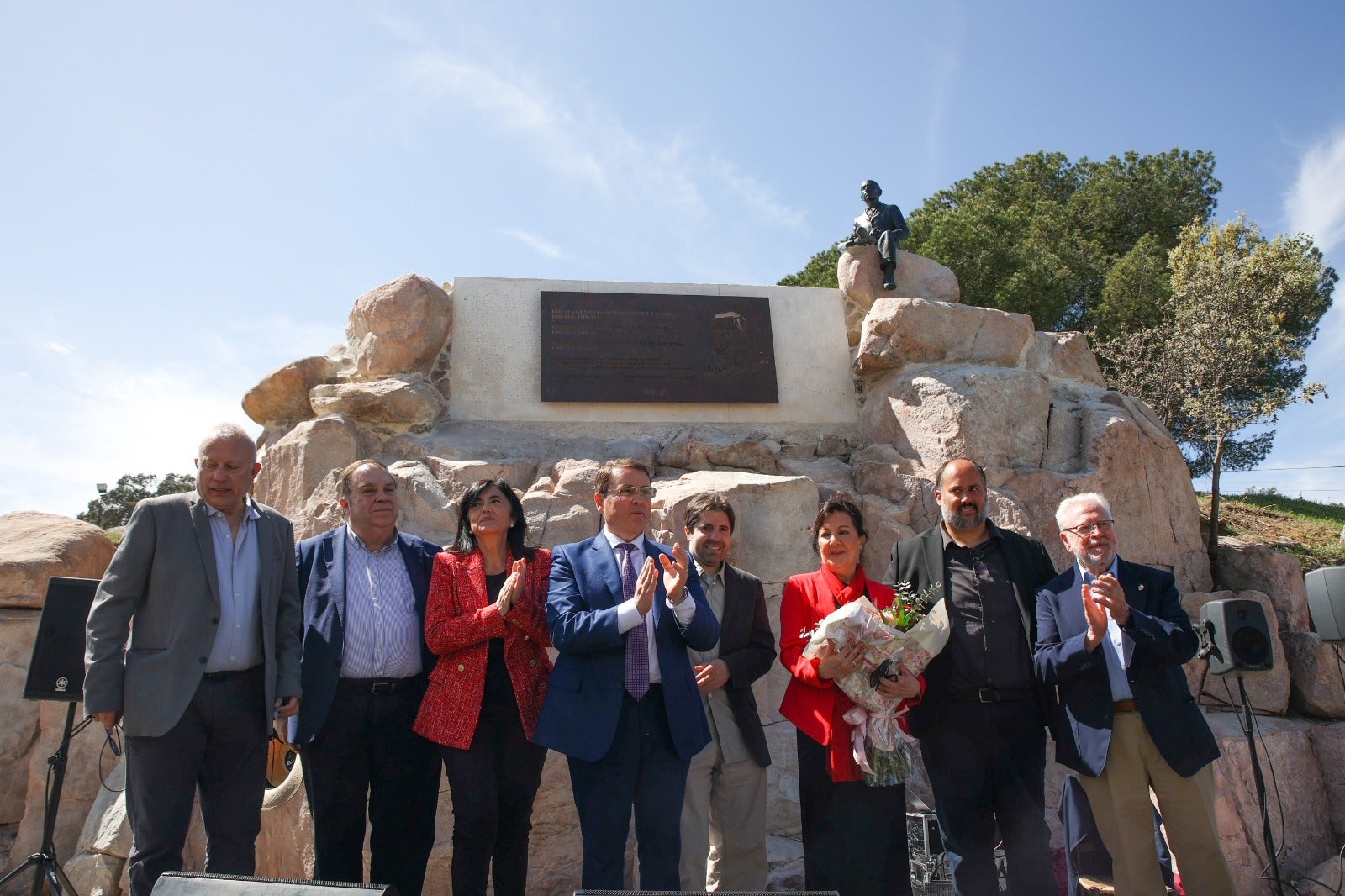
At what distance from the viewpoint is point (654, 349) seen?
21.3 feet

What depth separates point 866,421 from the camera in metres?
6.48

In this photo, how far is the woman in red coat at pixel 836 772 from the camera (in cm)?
304

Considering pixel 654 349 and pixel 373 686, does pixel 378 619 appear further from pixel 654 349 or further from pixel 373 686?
pixel 654 349

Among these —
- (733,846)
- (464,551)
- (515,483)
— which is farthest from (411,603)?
(515,483)

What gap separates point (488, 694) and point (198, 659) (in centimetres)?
95

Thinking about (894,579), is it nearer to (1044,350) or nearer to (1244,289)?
(1044,350)

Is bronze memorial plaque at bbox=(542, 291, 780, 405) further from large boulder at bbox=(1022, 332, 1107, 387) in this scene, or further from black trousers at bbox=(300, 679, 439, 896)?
black trousers at bbox=(300, 679, 439, 896)

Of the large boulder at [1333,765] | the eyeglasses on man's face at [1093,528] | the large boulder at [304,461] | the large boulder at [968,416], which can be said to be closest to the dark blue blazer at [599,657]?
the eyeglasses on man's face at [1093,528]

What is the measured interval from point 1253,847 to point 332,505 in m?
5.36

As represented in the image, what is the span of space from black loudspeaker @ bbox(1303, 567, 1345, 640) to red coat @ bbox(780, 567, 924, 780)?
246cm

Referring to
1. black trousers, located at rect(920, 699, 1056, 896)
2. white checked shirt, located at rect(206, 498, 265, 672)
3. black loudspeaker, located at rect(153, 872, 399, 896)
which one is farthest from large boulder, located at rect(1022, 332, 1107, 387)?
black loudspeaker, located at rect(153, 872, 399, 896)

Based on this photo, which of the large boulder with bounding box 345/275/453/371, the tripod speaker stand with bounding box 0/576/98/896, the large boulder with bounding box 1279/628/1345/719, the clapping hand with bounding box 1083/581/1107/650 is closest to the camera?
the clapping hand with bounding box 1083/581/1107/650

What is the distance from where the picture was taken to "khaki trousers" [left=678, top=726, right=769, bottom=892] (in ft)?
10.3

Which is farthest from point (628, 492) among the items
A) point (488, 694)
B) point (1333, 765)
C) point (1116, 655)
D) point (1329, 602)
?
point (1333, 765)
